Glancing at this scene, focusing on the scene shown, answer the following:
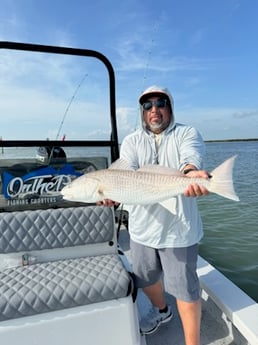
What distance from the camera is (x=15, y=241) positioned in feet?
Answer: 8.73

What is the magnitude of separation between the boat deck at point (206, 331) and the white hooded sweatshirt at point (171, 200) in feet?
2.97

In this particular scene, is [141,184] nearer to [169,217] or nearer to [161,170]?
[161,170]

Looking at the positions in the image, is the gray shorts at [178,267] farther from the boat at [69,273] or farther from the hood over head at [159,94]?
the hood over head at [159,94]

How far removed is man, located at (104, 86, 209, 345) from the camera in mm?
2066

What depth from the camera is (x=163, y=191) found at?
6.30ft

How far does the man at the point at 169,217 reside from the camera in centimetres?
207

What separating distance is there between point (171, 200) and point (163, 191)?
3.7 inches

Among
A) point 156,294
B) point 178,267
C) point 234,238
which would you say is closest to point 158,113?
point 178,267

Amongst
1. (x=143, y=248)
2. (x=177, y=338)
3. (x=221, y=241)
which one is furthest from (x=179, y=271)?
(x=221, y=241)

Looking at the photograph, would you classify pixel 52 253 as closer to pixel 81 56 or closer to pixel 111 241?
pixel 111 241

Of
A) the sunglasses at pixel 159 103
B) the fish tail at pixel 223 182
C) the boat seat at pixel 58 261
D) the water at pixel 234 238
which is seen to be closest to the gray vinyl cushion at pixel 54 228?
Answer: the boat seat at pixel 58 261

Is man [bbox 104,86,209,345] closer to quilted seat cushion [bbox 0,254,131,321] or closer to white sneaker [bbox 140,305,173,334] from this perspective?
quilted seat cushion [bbox 0,254,131,321]

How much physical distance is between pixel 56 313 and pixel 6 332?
32 cm

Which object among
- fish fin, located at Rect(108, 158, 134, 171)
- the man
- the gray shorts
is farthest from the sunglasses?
the gray shorts
